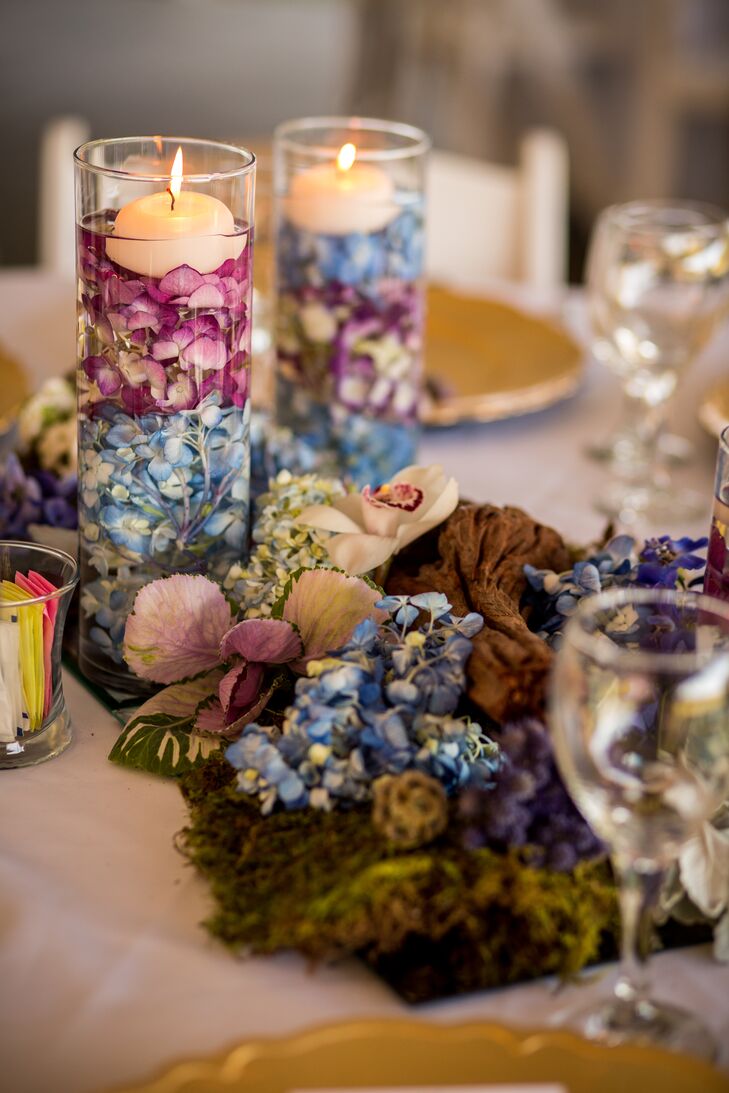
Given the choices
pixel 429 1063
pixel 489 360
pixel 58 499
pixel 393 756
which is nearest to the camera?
pixel 429 1063

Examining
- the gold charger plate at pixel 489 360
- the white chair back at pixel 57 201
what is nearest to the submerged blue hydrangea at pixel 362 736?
the gold charger plate at pixel 489 360

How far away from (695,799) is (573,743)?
61 mm

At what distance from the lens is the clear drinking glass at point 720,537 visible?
758 millimetres

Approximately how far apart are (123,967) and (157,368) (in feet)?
1.18

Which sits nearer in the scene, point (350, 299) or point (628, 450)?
point (350, 299)

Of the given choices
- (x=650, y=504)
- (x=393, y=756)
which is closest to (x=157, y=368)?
(x=393, y=756)

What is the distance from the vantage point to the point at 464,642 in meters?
0.69

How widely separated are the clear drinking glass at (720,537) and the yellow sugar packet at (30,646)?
0.40 metres

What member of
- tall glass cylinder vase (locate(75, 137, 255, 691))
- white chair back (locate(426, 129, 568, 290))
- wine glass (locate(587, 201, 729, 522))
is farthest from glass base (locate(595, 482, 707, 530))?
white chair back (locate(426, 129, 568, 290))

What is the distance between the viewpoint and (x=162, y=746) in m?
0.77

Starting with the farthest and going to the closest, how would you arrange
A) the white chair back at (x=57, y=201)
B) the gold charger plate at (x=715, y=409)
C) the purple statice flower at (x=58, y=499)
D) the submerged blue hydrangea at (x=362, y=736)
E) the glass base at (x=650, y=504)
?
1. the white chair back at (x=57, y=201)
2. the gold charger plate at (x=715, y=409)
3. the glass base at (x=650, y=504)
4. the purple statice flower at (x=58, y=499)
5. the submerged blue hydrangea at (x=362, y=736)

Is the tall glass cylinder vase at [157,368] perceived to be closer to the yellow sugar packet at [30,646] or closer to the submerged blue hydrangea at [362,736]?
the yellow sugar packet at [30,646]

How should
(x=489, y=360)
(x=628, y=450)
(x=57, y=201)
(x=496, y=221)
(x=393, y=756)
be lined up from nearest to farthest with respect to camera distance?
(x=393, y=756) < (x=628, y=450) < (x=489, y=360) < (x=57, y=201) < (x=496, y=221)

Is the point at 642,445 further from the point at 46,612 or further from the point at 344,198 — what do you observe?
the point at 46,612
